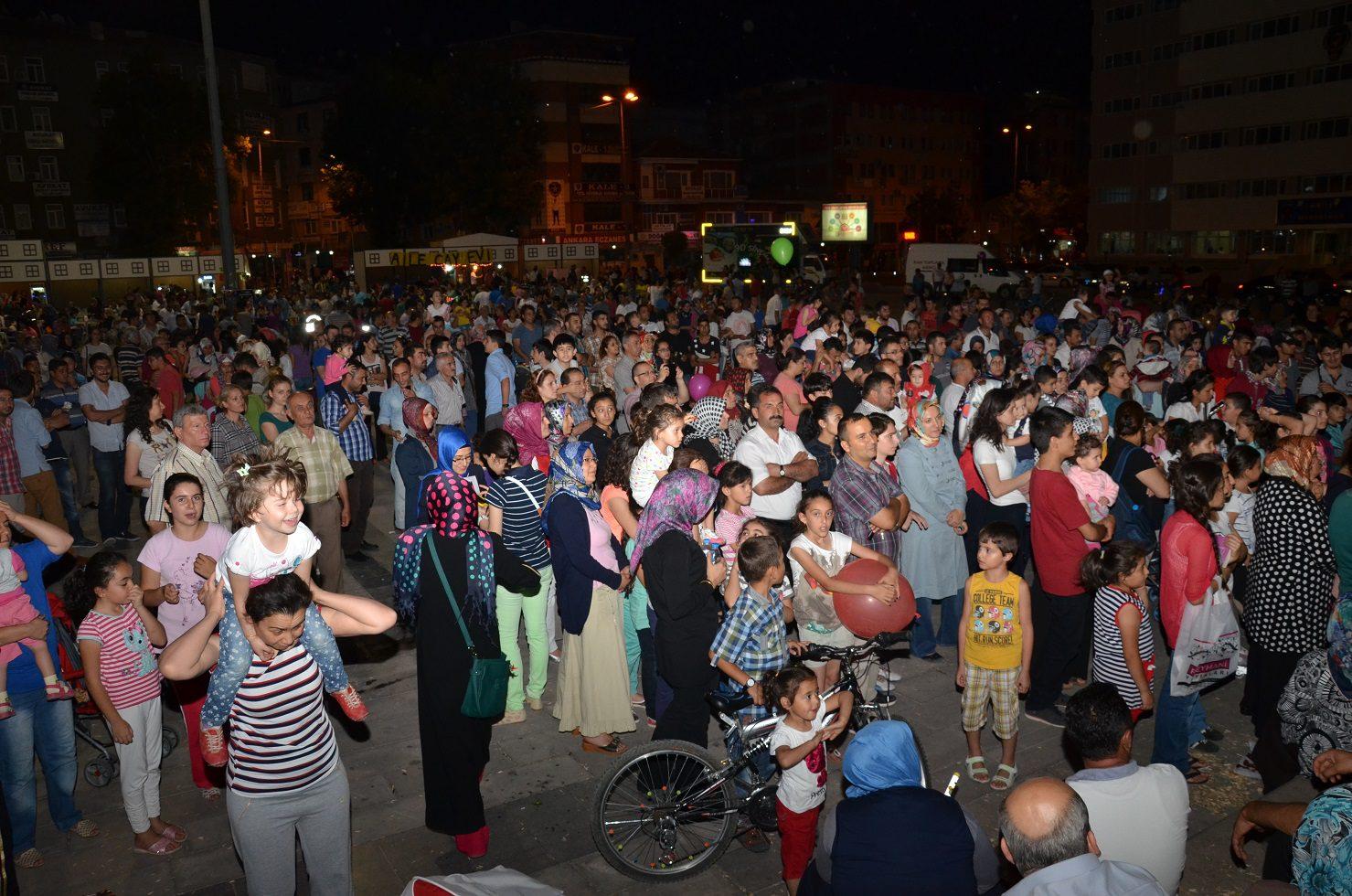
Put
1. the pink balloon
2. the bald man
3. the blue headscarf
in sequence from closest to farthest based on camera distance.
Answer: the bald man → the blue headscarf → the pink balloon

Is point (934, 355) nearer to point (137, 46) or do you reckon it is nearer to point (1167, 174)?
point (1167, 174)

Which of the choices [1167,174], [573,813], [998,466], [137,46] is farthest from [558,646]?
[137,46]

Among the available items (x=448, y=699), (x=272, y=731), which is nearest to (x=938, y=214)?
(x=448, y=699)

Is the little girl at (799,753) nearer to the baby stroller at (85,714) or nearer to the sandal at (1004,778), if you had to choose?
the sandal at (1004,778)

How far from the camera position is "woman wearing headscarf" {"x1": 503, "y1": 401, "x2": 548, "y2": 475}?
23.0 ft

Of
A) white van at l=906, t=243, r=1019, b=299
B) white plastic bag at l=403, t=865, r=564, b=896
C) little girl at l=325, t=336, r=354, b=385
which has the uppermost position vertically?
white van at l=906, t=243, r=1019, b=299

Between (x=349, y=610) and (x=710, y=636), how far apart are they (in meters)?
1.82

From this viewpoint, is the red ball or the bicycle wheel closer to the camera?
the bicycle wheel

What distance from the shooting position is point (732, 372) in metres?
9.46

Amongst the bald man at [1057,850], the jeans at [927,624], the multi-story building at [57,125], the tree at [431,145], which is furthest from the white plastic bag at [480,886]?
the multi-story building at [57,125]

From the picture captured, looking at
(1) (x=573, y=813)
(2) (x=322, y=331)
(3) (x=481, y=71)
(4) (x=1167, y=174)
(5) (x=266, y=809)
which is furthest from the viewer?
(4) (x=1167, y=174)

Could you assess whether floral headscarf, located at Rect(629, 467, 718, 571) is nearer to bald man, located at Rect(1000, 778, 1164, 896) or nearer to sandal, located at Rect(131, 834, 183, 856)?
bald man, located at Rect(1000, 778, 1164, 896)

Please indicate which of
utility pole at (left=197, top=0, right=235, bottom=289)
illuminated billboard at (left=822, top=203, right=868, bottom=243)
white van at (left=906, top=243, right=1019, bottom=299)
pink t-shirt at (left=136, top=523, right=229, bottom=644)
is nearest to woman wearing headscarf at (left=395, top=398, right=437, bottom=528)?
pink t-shirt at (left=136, top=523, right=229, bottom=644)

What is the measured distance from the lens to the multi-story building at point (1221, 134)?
46688mm
